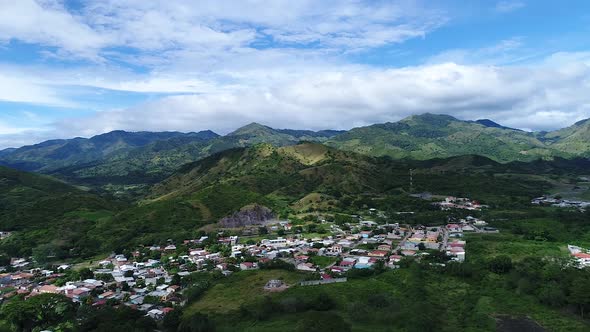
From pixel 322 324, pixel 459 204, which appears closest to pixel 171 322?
pixel 322 324

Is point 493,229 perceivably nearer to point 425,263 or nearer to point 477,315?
point 425,263

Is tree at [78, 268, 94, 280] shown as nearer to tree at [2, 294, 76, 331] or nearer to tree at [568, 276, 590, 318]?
tree at [2, 294, 76, 331]

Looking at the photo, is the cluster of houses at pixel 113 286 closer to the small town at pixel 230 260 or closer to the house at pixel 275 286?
the small town at pixel 230 260

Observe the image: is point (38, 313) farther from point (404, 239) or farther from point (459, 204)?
point (459, 204)

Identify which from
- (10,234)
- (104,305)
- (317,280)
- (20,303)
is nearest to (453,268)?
(317,280)

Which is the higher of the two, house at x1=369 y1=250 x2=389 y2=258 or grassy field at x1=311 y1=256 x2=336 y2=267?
house at x1=369 y1=250 x2=389 y2=258

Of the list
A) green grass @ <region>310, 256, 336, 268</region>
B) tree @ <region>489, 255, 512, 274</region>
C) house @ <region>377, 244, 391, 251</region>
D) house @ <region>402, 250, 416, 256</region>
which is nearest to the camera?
tree @ <region>489, 255, 512, 274</region>

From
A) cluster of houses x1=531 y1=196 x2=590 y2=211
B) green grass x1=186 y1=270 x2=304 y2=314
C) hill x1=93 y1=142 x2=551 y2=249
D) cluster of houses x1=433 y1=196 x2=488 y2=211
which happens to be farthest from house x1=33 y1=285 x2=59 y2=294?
cluster of houses x1=531 y1=196 x2=590 y2=211
